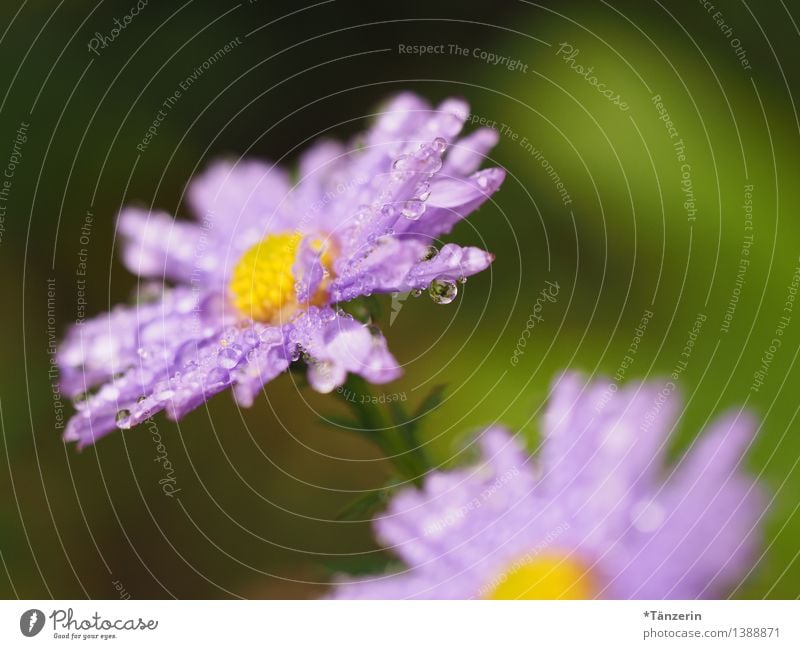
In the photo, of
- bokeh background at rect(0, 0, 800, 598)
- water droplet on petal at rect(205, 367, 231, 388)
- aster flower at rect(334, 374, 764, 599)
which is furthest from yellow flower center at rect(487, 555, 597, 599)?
water droplet on petal at rect(205, 367, 231, 388)

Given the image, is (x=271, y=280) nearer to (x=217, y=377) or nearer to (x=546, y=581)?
(x=217, y=377)

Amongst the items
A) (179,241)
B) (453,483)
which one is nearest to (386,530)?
(453,483)

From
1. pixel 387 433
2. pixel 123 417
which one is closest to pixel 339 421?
pixel 387 433

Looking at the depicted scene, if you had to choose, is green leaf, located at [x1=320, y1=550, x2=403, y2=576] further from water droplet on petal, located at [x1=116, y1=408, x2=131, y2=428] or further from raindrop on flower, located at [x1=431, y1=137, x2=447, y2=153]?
raindrop on flower, located at [x1=431, y1=137, x2=447, y2=153]

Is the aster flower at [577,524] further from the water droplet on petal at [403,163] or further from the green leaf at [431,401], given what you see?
the water droplet on petal at [403,163]

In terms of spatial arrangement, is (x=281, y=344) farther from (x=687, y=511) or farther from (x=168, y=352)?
(x=687, y=511)
